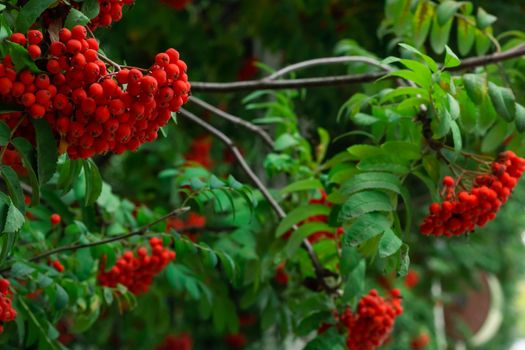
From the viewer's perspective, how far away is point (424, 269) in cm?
521

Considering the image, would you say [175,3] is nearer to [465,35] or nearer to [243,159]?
[243,159]

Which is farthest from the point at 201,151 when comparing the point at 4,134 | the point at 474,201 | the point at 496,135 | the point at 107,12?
the point at 4,134

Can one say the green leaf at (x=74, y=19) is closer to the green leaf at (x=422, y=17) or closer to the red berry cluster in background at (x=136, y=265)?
the red berry cluster in background at (x=136, y=265)

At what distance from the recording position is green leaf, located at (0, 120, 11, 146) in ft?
3.78

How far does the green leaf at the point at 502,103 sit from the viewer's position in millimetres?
1707

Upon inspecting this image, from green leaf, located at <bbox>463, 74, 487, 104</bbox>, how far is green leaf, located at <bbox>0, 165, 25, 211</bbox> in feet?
2.85

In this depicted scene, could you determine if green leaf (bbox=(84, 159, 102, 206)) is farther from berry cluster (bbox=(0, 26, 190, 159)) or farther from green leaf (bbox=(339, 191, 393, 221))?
green leaf (bbox=(339, 191, 393, 221))

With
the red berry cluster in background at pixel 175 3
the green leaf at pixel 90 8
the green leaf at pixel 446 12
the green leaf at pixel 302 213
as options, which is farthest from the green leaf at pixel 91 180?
the red berry cluster in background at pixel 175 3

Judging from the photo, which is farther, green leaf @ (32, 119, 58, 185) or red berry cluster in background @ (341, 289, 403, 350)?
red berry cluster in background @ (341, 289, 403, 350)

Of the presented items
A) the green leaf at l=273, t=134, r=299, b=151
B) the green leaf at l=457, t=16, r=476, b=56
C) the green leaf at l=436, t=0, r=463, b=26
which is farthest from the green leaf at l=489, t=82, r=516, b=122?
the green leaf at l=273, t=134, r=299, b=151

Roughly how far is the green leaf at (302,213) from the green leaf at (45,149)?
809mm

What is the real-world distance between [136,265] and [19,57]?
2.99ft

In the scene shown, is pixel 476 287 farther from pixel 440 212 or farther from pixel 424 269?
pixel 440 212

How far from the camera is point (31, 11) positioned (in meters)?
1.15
